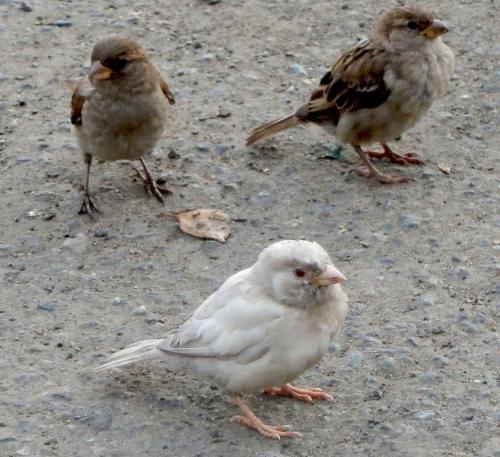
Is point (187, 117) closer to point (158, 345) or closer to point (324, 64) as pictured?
point (324, 64)

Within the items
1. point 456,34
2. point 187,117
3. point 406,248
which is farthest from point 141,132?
point 456,34

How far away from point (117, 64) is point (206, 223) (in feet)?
3.50

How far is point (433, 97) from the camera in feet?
24.7

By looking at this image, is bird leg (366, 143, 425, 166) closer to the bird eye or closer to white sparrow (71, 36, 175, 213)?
white sparrow (71, 36, 175, 213)

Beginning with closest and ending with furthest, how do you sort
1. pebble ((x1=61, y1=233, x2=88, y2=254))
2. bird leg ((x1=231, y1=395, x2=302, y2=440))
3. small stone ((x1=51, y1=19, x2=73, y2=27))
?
bird leg ((x1=231, y1=395, x2=302, y2=440)), pebble ((x1=61, y1=233, x2=88, y2=254)), small stone ((x1=51, y1=19, x2=73, y2=27))

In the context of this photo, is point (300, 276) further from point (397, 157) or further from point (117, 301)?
point (397, 157)

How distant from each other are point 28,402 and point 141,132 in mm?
2137

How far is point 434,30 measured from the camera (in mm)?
7488

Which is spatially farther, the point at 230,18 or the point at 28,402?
the point at 230,18

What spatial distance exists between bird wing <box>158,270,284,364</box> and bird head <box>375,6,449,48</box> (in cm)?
269

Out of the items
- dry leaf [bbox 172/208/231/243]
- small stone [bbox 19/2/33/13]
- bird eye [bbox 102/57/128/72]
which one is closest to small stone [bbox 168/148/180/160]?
dry leaf [bbox 172/208/231/243]

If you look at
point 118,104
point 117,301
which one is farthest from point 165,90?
point 117,301

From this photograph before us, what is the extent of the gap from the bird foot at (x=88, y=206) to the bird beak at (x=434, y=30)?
232 cm

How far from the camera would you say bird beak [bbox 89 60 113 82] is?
6962 mm
